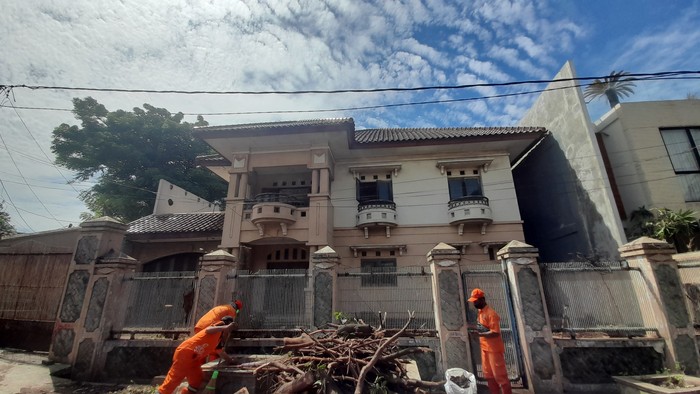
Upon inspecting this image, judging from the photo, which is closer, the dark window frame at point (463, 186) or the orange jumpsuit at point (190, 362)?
the orange jumpsuit at point (190, 362)

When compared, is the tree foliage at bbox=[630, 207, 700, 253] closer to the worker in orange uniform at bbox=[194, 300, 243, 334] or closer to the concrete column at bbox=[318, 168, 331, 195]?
the concrete column at bbox=[318, 168, 331, 195]

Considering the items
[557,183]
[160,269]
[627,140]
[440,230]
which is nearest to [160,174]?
[160,269]

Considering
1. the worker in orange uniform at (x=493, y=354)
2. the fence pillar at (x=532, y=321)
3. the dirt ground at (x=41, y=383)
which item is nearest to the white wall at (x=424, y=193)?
the fence pillar at (x=532, y=321)

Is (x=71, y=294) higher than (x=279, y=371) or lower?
higher

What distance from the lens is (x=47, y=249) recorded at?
7.54 m

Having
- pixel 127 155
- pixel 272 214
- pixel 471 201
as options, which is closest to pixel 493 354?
pixel 471 201

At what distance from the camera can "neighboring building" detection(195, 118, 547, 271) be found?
1068 centimetres

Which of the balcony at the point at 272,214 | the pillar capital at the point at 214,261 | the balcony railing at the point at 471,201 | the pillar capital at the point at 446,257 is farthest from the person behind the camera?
the balcony railing at the point at 471,201

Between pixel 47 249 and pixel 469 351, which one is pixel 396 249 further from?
pixel 47 249

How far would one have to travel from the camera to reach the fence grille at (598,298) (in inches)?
220

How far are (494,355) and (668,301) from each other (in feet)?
12.1

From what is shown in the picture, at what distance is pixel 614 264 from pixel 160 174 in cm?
2268

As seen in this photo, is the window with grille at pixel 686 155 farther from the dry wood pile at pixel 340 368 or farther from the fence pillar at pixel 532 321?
the dry wood pile at pixel 340 368

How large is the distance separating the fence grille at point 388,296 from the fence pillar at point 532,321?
1612 mm
